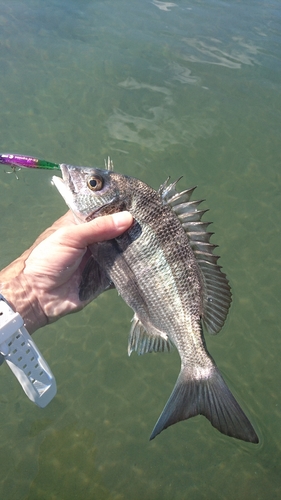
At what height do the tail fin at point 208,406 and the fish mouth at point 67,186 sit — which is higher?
the fish mouth at point 67,186

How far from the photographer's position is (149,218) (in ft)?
8.45

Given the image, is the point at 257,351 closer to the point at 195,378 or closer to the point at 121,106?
the point at 195,378

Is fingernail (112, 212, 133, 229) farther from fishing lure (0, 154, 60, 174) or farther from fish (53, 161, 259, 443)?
fishing lure (0, 154, 60, 174)

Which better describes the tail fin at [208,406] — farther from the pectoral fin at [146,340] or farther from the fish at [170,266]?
the pectoral fin at [146,340]

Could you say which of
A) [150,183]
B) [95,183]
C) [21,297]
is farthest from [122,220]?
[150,183]

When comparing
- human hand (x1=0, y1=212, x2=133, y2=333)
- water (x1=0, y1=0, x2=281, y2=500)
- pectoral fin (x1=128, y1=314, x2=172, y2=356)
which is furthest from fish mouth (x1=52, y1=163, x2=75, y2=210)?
water (x1=0, y1=0, x2=281, y2=500)

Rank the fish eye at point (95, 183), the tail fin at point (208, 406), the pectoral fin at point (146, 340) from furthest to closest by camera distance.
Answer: the pectoral fin at point (146, 340)
the fish eye at point (95, 183)
the tail fin at point (208, 406)

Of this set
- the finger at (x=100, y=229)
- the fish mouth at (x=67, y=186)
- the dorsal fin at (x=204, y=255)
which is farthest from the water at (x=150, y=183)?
the fish mouth at (x=67, y=186)

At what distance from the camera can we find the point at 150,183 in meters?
6.23

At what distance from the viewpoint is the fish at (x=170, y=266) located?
2.54m

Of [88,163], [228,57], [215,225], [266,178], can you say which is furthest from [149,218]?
[228,57]

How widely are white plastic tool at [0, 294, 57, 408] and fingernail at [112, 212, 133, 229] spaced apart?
36.1 inches

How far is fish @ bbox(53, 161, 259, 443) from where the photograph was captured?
8.32 ft

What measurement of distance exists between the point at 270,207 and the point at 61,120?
12.8 feet
